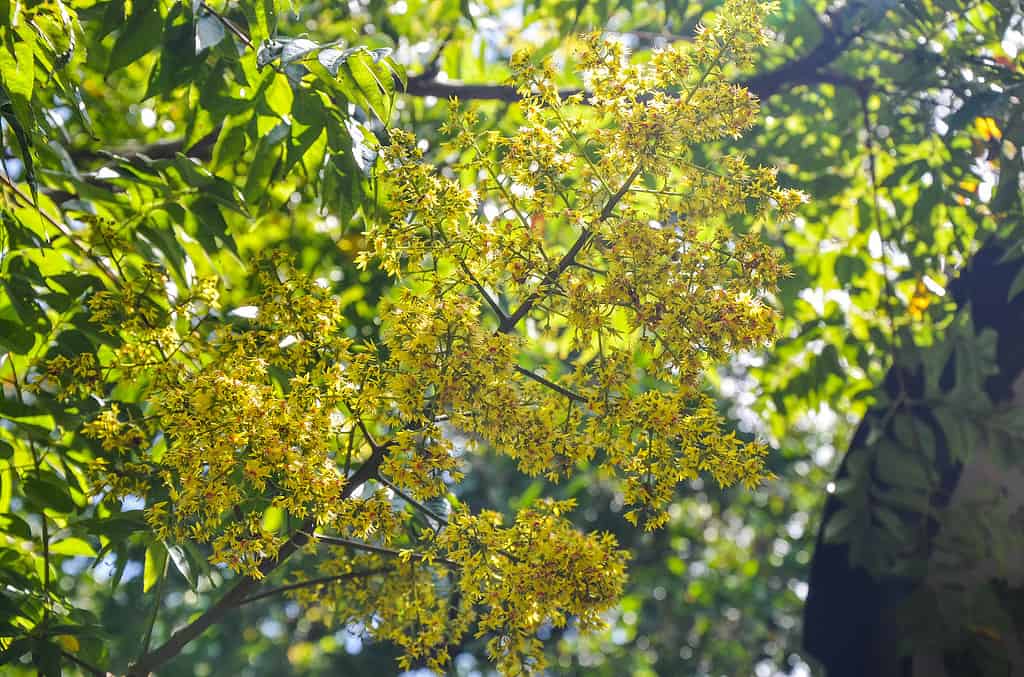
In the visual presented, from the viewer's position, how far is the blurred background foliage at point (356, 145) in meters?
1.99

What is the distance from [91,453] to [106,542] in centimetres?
38

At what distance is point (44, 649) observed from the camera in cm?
184

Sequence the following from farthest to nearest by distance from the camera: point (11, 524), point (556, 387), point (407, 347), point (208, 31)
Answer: point (11, 524) → point (208, 31) → point (556, 387) → point (407, 347)

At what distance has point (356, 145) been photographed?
203 cm

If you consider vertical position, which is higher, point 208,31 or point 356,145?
point 208,31

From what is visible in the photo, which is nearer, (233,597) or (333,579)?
(233,597)

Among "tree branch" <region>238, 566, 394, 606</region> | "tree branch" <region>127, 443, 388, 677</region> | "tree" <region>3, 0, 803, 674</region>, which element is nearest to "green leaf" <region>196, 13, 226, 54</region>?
"tree" <region>3, 0, 803, 674</region>

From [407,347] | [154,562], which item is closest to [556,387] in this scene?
[407,347]

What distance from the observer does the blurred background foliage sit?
1994 millimetres

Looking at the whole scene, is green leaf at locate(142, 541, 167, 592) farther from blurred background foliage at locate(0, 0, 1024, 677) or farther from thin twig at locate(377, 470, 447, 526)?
thin twig at locate(377, 470, 447, 526)

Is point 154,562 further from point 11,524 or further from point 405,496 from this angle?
point 405,496

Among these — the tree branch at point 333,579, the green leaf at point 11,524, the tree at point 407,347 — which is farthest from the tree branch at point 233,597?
the green leaf at point 11,524

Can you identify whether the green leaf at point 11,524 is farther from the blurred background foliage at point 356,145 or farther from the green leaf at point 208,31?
the green leaf at point 208,31

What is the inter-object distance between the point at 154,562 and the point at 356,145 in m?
0.90
